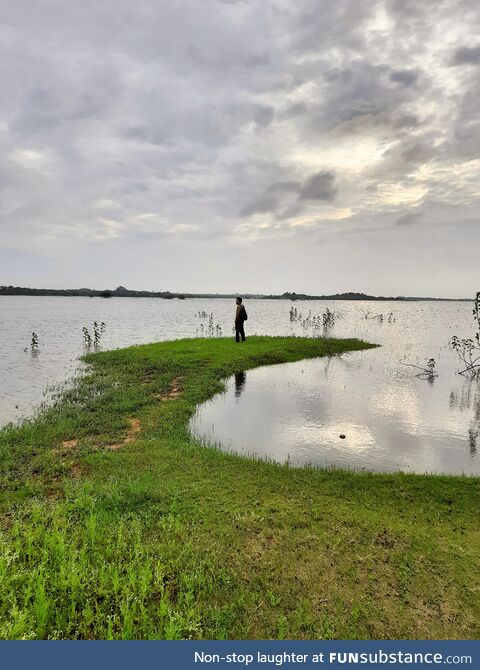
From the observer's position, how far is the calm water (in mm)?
12320

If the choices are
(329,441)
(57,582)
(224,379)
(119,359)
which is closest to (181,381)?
(224,379)

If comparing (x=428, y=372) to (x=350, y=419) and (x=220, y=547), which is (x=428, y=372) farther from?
(x=220, y=547)

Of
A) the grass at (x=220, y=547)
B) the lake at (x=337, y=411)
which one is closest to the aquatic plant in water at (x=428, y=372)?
the lake at (x=337, y=411)

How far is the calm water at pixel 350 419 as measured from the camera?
485 inches

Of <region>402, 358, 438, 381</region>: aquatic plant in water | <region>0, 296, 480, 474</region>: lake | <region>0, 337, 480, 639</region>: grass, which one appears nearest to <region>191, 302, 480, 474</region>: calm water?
<region>0, 296, 480, 474</region>: lake

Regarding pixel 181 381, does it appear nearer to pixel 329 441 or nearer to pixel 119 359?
pixel 119 359

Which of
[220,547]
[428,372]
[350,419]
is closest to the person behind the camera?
[220,547]

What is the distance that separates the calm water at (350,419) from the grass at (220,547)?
4.47 feet

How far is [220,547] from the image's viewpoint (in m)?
7.27

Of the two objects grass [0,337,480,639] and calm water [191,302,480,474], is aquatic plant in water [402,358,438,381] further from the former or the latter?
grass [0,337,480,639]

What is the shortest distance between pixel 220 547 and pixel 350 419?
9.77 meters

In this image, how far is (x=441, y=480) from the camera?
34.0 ft

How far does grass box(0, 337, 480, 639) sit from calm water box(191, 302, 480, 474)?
1363 millimetres

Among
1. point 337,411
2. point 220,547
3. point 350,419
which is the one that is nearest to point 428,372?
point 337,411
